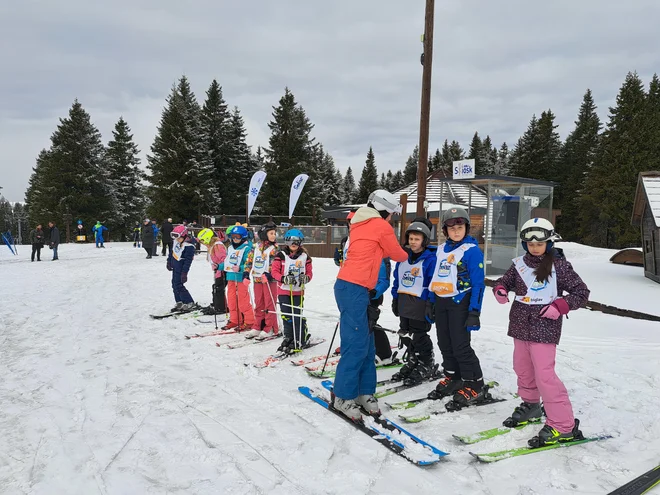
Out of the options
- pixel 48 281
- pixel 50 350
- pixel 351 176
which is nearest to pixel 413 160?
pixel 351 176

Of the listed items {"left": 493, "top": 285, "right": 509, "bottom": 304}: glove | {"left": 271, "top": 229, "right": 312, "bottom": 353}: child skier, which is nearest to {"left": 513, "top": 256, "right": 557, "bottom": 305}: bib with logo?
{"left": 493, "top": 285, "right": 509, "bottom": 304}: glove

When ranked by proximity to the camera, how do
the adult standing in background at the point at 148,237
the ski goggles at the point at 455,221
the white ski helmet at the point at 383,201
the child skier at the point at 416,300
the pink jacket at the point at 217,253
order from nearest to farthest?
the white ski helmet at the point at 383,201, the ski goggles at the point at 455,221, the child skier at the point at 416,300, the pink jacket at the point at 217,253, the adult standing in background at the point at 148,237

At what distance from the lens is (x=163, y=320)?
857 cm

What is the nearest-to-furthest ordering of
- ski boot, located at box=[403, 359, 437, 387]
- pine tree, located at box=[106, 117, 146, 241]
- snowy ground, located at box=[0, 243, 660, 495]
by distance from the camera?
snowy ground, located at box=[0, 243, 660, 495]
ski boot, located at box=[403, 359, 437, 387]
pine tree, located at box=[106, 117, 146, 241]

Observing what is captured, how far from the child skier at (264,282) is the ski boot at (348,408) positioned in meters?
2.93

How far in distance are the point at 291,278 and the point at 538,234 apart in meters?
3.43

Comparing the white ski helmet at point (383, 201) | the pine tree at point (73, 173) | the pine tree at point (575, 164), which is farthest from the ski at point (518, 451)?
the pine tree at point (575, 164)

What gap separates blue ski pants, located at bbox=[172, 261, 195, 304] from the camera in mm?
8837

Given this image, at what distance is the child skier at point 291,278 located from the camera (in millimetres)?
6199

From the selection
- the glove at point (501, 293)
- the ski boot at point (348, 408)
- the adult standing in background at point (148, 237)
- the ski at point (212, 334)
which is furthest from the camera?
the adult standing in background at point (148, 237)

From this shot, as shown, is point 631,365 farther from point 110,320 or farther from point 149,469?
point 110,320

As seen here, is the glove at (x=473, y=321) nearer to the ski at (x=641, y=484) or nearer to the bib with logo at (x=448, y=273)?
the bib with logo at (x=448, y=273)

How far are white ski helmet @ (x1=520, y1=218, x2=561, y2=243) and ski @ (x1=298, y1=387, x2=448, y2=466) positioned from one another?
1922 mm

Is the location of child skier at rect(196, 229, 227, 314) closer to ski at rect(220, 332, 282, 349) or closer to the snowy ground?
the snowy ground
